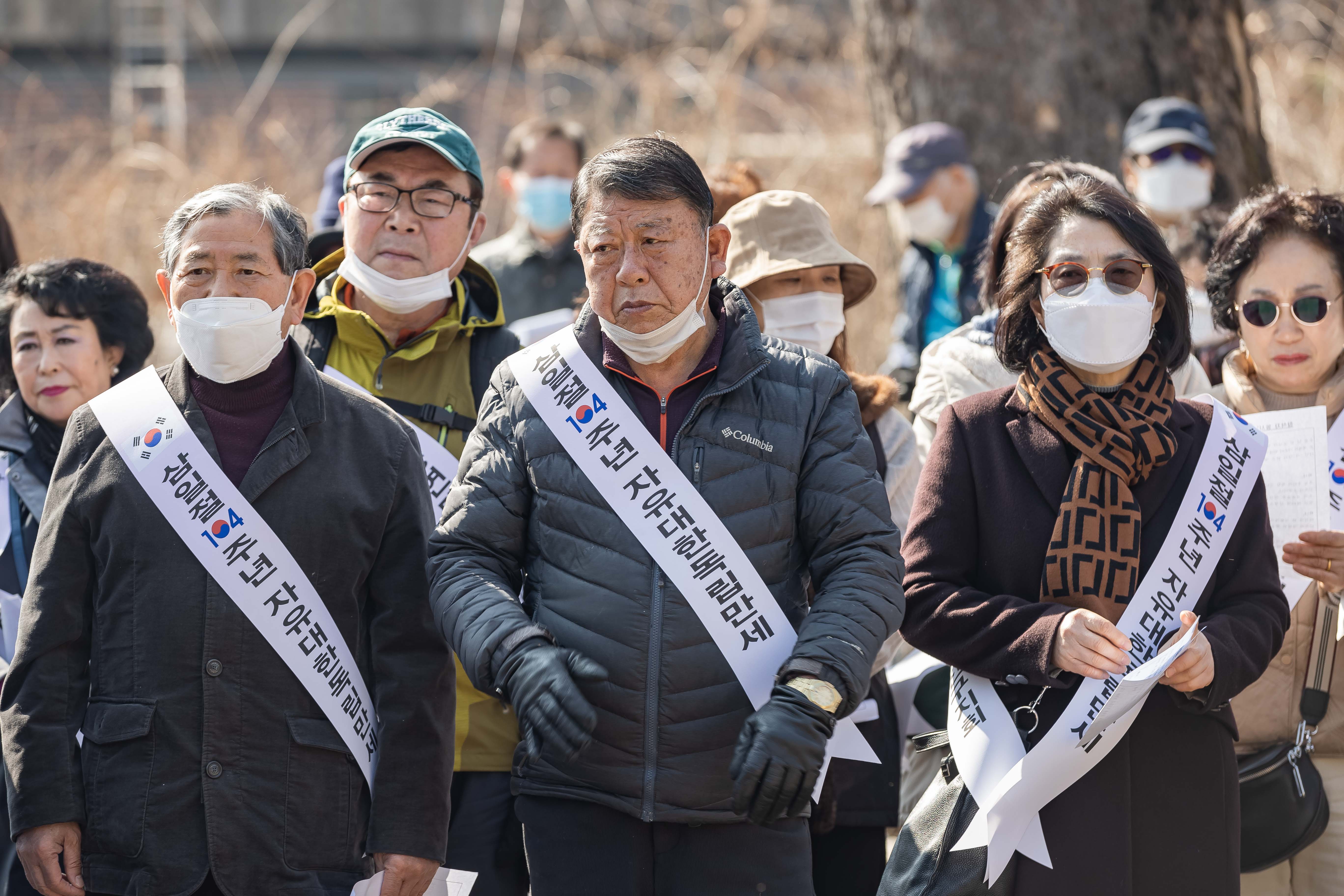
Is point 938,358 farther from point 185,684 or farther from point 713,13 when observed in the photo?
point 713,13

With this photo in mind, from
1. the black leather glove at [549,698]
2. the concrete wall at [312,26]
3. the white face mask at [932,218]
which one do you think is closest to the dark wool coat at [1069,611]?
the black leather glove at [549,698]

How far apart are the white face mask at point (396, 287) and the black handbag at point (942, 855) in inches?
72.2

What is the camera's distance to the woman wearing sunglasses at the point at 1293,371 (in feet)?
12.5

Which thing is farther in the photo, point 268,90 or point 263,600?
point 268,90

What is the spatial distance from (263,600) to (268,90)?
1288 centimetres

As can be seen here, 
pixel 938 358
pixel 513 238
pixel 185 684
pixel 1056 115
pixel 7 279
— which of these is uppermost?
pixel 1056 115

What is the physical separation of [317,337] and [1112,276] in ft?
6.94

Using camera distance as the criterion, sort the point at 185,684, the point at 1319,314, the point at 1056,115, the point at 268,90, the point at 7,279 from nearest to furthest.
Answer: the point at 185,684 < the point at 1319,314 < the point at 7,279 < the point at 1056,115 < the point at 268,90

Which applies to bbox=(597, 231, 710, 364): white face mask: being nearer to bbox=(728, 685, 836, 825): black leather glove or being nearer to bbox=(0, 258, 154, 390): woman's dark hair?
bbox=(728, 685, 836, 825): black leather glove

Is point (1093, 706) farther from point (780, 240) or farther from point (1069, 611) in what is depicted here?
point (780, 240)

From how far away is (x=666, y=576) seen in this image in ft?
9.67

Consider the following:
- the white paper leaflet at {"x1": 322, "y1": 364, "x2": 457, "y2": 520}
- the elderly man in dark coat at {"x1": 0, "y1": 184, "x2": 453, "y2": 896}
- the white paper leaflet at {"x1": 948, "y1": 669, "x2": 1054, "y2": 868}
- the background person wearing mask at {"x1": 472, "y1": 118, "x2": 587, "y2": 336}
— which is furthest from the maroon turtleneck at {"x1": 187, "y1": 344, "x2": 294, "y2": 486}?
the background person wearing mask at {"x1": 472, "y1": 118, "x2": 587, "y2": 336}

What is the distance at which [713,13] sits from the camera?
14.0 metres

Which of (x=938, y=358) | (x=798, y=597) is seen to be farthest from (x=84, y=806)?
(x=938, y=358)
